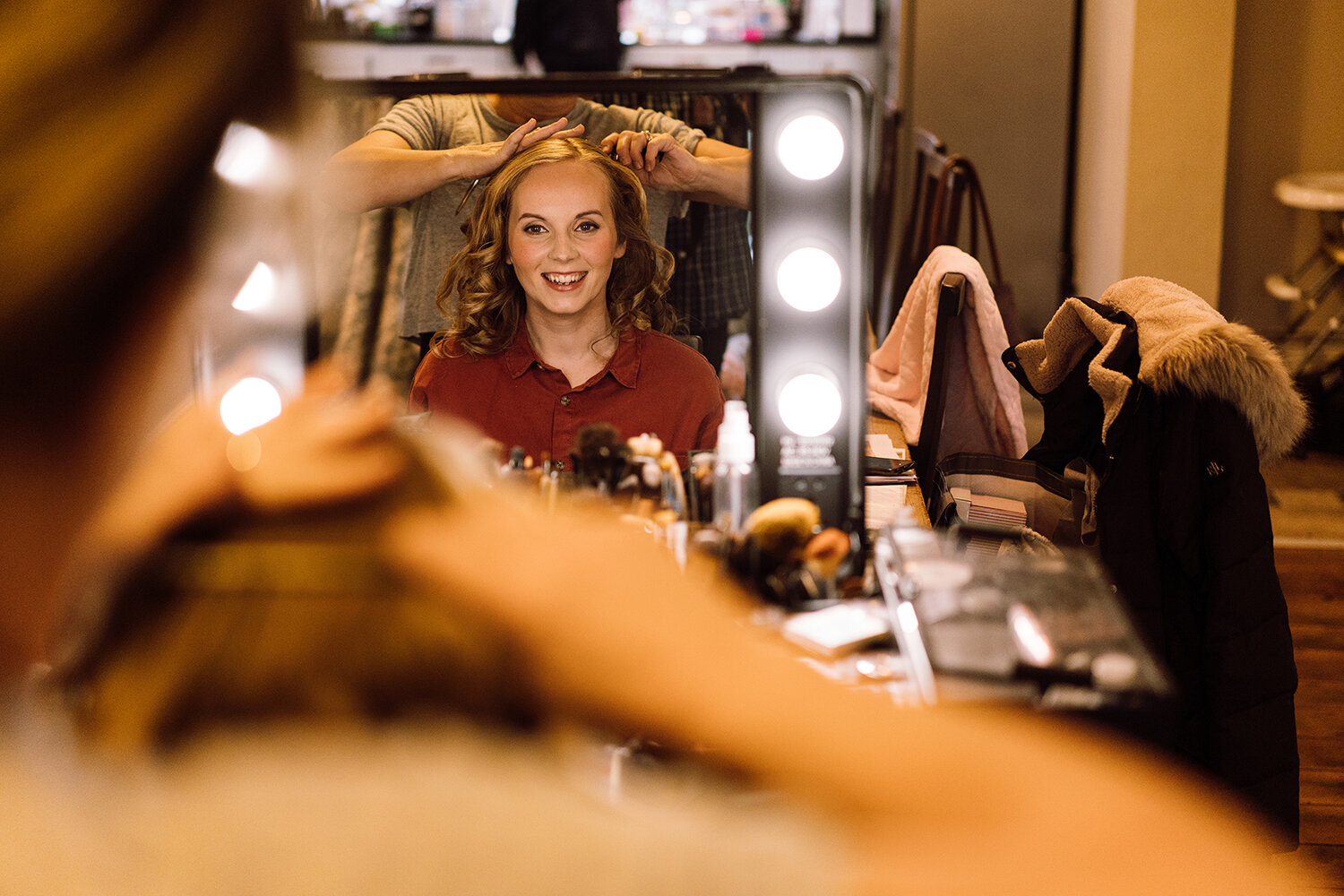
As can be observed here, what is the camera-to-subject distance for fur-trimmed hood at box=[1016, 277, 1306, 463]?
4.11 ft

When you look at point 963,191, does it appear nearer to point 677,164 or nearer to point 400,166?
point 677,164

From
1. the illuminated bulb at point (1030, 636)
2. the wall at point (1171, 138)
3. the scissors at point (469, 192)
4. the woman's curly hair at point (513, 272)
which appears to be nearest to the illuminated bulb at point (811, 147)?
the woman's curly hair at point (513, 272)

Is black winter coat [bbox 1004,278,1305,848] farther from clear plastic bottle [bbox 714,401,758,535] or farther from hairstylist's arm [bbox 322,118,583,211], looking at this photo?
hairstylist's arm [bbox 322,118,583,211]

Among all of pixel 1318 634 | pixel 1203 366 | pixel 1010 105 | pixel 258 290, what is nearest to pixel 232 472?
pixel 258 290

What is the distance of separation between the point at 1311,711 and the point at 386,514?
211 centimetres

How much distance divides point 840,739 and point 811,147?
2.26 ft

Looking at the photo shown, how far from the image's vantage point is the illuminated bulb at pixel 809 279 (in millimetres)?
938

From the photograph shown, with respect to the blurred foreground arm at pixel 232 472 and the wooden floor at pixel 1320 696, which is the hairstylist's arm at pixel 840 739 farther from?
the wooden floor at pixel 1320 696

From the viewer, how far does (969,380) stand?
1.70m

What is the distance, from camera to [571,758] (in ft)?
0.98

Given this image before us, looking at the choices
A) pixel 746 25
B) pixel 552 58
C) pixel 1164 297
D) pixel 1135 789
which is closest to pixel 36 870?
pixel 1135 789

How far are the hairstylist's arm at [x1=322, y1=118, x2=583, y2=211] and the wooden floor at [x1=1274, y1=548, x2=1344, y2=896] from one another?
136 cm

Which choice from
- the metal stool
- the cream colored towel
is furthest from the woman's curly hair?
the metal stool

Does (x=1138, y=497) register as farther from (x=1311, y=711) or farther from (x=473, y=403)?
(x=1311, y=711)
